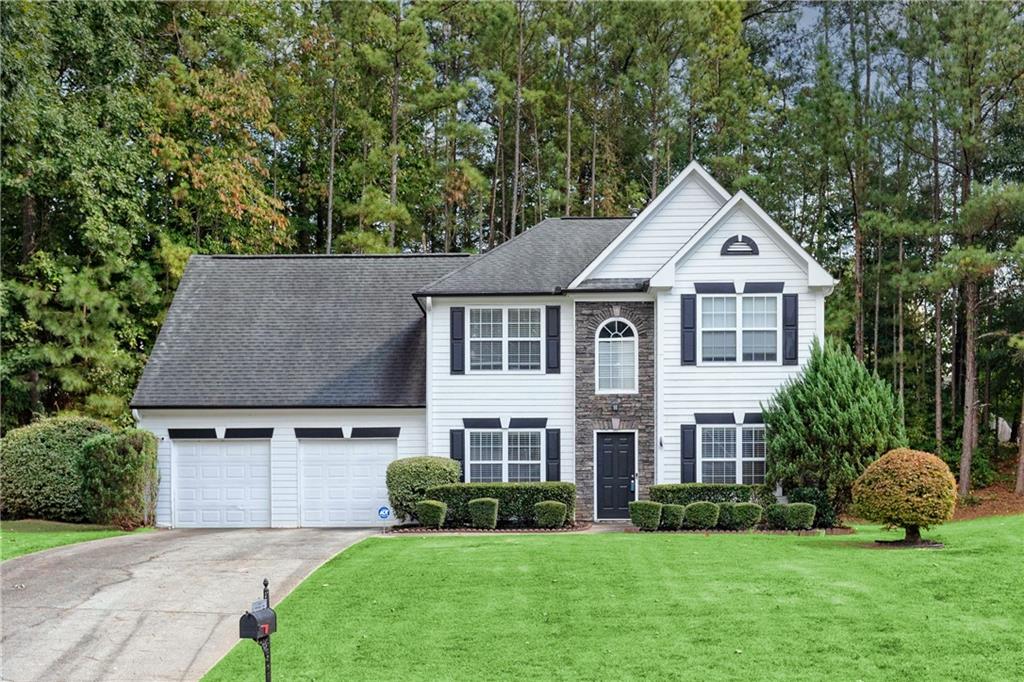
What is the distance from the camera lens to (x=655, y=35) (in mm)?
36594

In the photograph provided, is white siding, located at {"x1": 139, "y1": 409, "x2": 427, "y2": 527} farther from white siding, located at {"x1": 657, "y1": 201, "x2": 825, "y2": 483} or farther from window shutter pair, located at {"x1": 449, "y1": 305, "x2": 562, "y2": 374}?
white siding, located at {"x1": 657, "y1": 201, "x2": 825, "y2": 483}

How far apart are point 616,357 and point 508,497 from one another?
13.7ft

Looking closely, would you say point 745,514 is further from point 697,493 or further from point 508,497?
point 508,497

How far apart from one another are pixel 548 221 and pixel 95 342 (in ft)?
45.1

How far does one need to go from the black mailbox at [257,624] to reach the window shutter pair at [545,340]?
1442 cm

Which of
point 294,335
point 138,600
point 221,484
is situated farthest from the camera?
point 294,335

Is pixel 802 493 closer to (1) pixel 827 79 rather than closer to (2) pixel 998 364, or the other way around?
(1) pixel 827 79

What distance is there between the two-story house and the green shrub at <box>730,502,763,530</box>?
77.1 inches

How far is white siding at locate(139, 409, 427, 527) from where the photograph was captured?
2377 centimetres

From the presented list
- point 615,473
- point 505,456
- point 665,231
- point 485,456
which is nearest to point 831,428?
point 615,473

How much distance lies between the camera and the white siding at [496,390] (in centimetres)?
2330

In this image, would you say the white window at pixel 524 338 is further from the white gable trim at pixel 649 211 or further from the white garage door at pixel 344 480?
the white garage door at pixel 344 480

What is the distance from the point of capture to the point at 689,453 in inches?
885

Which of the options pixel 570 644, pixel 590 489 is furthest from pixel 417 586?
pixel 590 489
